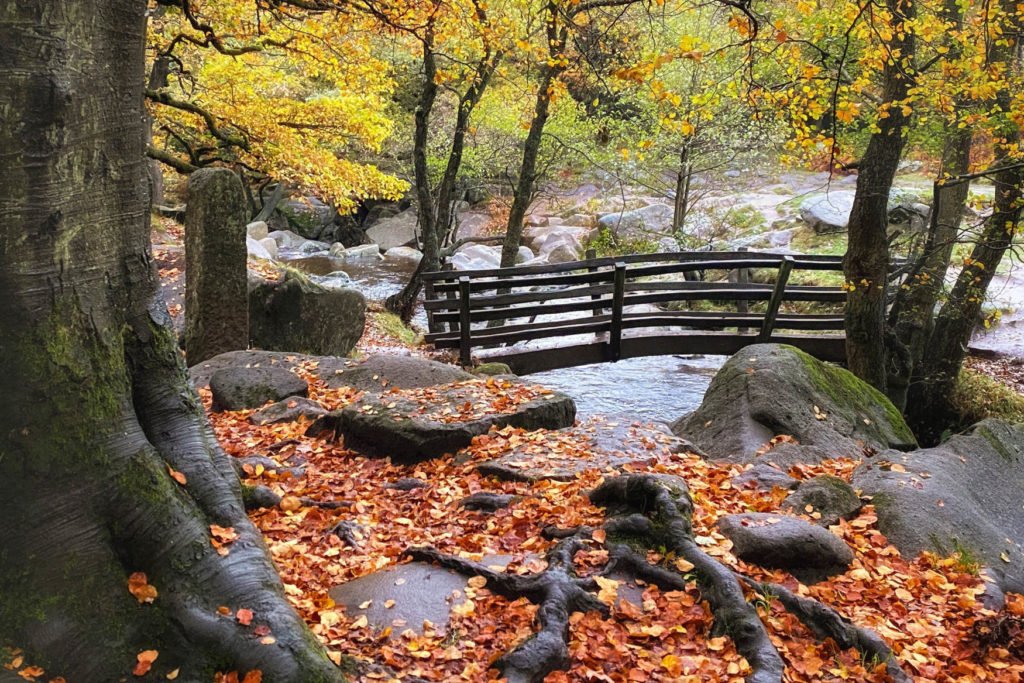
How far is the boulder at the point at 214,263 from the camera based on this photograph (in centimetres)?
A: 906

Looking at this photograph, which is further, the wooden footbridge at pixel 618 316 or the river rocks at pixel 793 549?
the wooden footbridge at pixel 618 316

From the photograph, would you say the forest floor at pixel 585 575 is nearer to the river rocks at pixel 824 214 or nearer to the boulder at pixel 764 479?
the boulder at pixel 764 479

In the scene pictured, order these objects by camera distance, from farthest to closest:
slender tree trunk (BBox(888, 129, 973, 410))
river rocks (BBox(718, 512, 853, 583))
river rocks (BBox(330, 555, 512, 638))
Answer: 1. slender tree trunk (BBox(888, 129, 973, 410))
2. river rocks (BBox(718, 512, 853, 583))
3. river rocks (BBox(330, 555, 512, 638))

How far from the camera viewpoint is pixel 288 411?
723 cm

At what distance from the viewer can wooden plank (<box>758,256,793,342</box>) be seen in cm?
1177

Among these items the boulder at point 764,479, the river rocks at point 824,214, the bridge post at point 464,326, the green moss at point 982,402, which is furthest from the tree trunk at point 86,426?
the river rocks at point 824,214

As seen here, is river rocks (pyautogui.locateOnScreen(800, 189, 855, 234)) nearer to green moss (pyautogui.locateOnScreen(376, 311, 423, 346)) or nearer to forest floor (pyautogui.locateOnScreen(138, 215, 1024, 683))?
green moss (pyautogui.locateOnScreen(376, 311, 423, 346))

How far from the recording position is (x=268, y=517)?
15.6ft

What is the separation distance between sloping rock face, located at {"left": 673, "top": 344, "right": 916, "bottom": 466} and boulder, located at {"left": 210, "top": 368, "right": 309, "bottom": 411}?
14.0 feet

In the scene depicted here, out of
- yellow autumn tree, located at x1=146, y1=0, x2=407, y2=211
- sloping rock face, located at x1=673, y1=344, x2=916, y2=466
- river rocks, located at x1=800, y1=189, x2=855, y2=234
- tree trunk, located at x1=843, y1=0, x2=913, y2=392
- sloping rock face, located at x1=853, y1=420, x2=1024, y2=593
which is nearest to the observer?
sloping rock face, located at x1=853, y1=420, x2=1024, y2=593

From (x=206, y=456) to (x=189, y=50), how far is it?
660 inches

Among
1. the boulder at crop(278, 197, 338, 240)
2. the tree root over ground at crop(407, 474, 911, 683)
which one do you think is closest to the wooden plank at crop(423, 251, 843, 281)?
the tree root over ground at crop(407, 474, 911, 683)

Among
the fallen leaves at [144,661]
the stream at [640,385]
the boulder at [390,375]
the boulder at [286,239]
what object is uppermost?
the boulder at [286,239]

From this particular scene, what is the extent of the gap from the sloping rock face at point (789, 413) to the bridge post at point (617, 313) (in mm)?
3798
